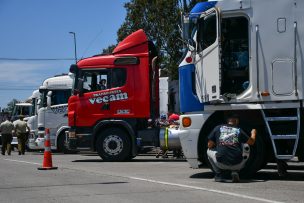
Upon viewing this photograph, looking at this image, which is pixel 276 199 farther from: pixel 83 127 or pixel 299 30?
pixel 83 127

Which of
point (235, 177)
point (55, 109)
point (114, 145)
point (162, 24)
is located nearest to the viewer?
point (235, 177)

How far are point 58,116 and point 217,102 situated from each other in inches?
452

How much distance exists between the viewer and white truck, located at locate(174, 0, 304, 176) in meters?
9.82

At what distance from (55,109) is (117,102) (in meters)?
5.59

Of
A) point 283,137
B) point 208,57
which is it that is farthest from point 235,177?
point 208,57

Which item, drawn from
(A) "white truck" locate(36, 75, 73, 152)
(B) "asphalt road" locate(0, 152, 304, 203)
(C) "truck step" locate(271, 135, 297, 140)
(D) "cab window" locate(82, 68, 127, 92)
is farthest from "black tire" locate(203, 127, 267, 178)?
(A) "white truck" locate(36, 75, 73, 152)

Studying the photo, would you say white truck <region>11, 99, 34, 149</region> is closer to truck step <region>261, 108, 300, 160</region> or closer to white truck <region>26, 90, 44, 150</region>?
white truck <region>26, 90, 44, 150</region>

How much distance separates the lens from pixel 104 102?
16.0 metres

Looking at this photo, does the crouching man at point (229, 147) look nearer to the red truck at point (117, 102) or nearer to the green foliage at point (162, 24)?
the red truck at point (117, 102)

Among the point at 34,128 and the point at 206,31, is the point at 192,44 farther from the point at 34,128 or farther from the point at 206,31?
the point at 34,128

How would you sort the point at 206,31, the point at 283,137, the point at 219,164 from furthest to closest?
1. the point at 206,31
2. the point at 219,164
3. the point at 283,137

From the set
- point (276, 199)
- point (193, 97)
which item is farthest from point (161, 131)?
point (276, 199)

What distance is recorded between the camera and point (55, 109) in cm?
2072

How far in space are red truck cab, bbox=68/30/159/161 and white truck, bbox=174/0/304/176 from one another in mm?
4865
